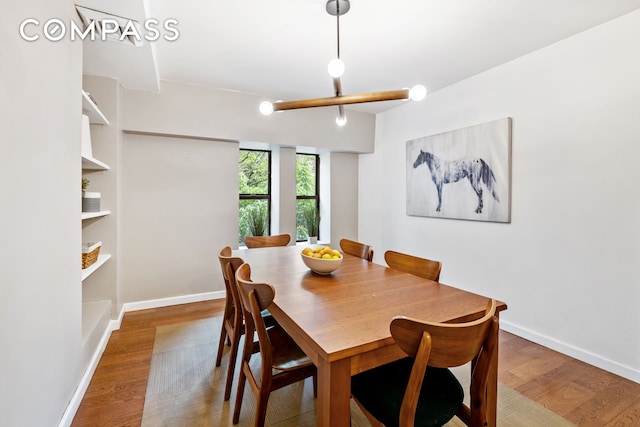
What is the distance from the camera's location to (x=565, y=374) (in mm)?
2062

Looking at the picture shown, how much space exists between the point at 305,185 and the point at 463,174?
2238 mm

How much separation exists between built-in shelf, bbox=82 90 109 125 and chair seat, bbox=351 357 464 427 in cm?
241

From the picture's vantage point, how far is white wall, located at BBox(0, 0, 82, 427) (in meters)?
0.99

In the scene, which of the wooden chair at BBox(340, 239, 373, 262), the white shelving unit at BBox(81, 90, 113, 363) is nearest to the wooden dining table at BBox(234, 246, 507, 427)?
the wooden chair at BBox(340, 239, 373, 262)

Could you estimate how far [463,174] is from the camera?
3.02 m

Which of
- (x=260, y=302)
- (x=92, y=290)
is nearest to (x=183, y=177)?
(x=92, y=290)

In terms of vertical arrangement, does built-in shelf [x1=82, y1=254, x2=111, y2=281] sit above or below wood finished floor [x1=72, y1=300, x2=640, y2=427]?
above

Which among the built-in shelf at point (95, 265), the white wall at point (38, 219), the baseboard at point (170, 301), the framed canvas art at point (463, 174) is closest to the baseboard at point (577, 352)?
the framed canvas art at point (463, 174)

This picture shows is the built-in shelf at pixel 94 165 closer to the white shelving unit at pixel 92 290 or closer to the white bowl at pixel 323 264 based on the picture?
the white shelving unit at pixel 92 290

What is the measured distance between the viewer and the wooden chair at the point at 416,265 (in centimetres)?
177

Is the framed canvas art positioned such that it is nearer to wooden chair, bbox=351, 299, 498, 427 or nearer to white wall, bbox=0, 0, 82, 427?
wooden chair, bbox=351, 299, 498, 427

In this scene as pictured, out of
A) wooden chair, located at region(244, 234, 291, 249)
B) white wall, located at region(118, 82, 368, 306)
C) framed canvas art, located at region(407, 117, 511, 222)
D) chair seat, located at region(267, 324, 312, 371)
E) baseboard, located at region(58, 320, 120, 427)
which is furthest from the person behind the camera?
white wall, located at region(118, 82, 368, 306)

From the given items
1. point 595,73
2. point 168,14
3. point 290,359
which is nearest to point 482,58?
point 595,73

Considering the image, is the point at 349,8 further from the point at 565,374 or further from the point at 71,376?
the point at 565,374
